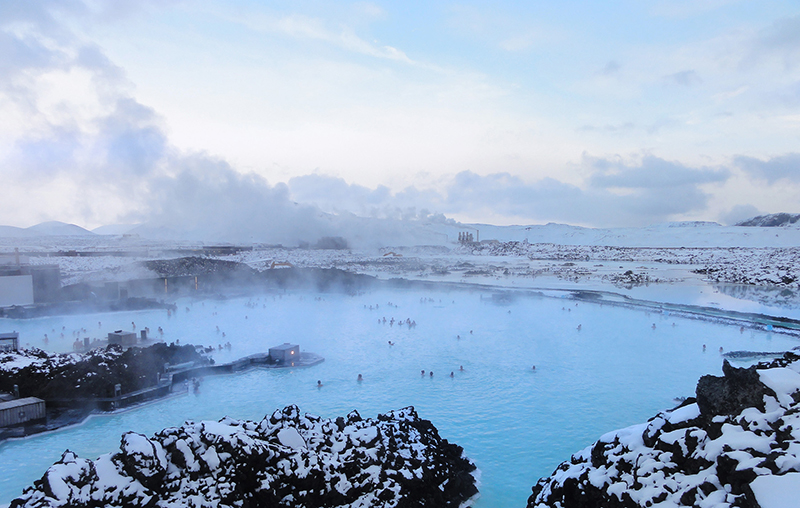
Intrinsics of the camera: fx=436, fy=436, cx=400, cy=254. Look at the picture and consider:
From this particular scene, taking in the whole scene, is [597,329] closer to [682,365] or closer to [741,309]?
[682,365]

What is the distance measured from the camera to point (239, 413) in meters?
11.0

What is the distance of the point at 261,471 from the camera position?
5930mm

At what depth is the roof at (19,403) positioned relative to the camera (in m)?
9.81

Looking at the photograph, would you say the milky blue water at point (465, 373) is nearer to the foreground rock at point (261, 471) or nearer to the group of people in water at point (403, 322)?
the group of people in water at point (403, 322)

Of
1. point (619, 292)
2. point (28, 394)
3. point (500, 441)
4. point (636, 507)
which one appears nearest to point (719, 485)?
point (636, 507)

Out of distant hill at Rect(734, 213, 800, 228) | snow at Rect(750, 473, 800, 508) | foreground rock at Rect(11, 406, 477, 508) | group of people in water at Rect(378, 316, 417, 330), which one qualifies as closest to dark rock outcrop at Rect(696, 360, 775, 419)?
snow at Rect(750, 473, 800, 508)

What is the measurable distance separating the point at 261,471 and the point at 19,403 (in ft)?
26.2

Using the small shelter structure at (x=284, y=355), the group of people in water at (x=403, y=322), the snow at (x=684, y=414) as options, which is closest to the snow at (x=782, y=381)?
the snow at (x=684, y=414)

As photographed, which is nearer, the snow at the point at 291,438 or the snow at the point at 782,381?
the snow at the point at 782,381

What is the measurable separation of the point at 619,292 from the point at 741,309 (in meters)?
7.17

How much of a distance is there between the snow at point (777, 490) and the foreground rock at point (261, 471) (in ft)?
14.0

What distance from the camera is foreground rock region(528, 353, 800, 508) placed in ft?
12.6

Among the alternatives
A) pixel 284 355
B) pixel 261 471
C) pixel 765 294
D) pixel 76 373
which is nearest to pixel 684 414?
pixel 261 471

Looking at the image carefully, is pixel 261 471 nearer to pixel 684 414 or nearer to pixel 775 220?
pixel 684 414
